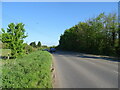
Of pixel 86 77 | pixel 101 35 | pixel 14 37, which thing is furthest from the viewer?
pixel 101 35

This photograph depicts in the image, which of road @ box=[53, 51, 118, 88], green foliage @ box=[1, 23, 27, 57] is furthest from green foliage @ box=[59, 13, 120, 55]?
road @ box=[53, 51, 118, 88]

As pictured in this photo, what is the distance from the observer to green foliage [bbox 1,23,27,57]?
74.4 ft

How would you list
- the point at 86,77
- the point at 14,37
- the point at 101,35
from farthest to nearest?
the point at 101,35, the point at 14,37, the point at 86,77

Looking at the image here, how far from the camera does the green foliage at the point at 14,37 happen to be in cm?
2267

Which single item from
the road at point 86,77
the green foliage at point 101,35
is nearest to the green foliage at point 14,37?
the road at point 86,77

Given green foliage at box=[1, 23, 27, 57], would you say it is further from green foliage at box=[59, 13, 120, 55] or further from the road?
green foliage at box=[59, 13, 120, 55]

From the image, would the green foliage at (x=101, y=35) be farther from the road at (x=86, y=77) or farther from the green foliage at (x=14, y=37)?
the road at (x=86, y=77)

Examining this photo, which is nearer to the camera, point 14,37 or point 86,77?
point 86,77

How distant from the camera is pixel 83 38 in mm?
49750

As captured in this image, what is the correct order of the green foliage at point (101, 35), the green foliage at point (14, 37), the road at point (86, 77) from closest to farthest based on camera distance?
the road at point (86, 77) → the green foliage at point (14, 37) → the green foliage at point (101, 35)

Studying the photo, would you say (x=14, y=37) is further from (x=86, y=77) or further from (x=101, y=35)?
(x=101, y=35)

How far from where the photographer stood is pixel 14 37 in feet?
76.2

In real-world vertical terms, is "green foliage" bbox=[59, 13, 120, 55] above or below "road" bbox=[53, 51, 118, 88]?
above

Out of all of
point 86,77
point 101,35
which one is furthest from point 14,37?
point 101,35
